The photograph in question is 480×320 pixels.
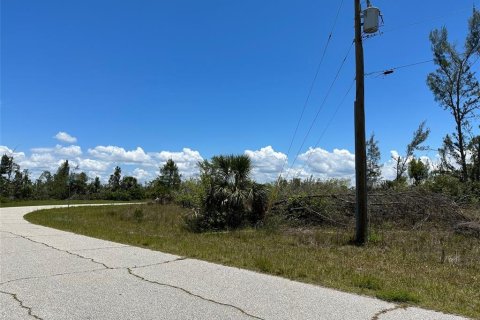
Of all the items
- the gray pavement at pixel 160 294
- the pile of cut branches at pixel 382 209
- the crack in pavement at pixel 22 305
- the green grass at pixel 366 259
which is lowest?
the crack in pavement at pixel 22 305

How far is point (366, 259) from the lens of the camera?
9.86 metres

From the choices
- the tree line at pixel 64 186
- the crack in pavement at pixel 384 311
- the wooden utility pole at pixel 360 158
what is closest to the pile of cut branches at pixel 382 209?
the wooden utility pole at pixel 360 158

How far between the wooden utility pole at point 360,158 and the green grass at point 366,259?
1.69 ft

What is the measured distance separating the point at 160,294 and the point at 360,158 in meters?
8.60

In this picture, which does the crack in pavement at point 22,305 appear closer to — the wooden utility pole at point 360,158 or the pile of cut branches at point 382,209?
the wooden utility pole at point 360,158

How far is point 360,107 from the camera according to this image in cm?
1324

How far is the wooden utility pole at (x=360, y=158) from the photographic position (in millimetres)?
12875

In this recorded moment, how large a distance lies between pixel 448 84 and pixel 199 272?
105ft

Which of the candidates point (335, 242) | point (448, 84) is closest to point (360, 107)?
point (335, 242)

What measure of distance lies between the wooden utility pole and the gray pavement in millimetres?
5808

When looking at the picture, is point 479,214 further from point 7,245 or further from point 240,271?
point 7,245

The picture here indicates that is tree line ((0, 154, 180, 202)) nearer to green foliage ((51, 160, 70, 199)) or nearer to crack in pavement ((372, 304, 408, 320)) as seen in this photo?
green foliage ((51, 160, 70, 199))

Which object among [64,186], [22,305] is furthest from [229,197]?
[64,186]

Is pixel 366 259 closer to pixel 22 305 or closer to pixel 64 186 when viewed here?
pixel 22 305
